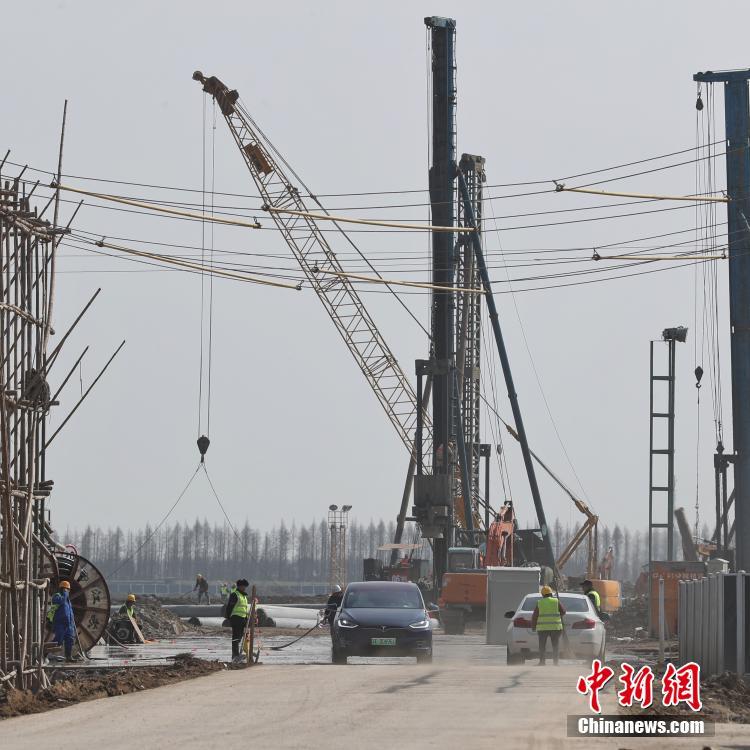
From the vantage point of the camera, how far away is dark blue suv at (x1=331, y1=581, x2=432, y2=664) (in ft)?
92.2

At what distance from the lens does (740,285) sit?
4400cm

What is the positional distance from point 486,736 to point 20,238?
39.1ft

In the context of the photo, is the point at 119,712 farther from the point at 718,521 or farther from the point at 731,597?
the point at 718,521

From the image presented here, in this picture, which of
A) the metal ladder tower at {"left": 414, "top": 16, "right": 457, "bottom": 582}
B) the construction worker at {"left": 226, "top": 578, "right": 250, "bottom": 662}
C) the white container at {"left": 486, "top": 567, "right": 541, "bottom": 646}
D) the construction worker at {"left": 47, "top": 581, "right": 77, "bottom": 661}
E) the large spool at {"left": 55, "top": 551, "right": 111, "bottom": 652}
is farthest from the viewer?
the metal ladder tower at {"left": 414, "top": 16, "right": 457, "bottom": 582}

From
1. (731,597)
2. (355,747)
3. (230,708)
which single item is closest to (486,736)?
(355,747)

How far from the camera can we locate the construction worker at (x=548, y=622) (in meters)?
26.6

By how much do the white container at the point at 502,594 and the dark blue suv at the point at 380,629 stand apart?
10.2m

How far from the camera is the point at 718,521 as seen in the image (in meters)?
54.6

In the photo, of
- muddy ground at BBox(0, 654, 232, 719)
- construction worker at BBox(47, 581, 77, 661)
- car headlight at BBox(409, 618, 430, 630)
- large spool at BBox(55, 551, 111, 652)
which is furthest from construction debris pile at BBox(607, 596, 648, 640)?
muddy ground at BBox(0, 654, 232, 719)

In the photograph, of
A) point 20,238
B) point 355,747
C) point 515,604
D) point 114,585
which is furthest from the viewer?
point 114,585

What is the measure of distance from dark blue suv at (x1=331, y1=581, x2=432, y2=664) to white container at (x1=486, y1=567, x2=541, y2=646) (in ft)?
33.4

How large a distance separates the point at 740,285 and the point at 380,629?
20.2 m

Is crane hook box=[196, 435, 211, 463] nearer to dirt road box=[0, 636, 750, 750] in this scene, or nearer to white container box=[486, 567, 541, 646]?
white container box=[486, 567, 541, 646]

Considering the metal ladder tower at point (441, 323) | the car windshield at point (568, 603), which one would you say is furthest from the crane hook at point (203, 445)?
the car windshield at point (568, 603)
